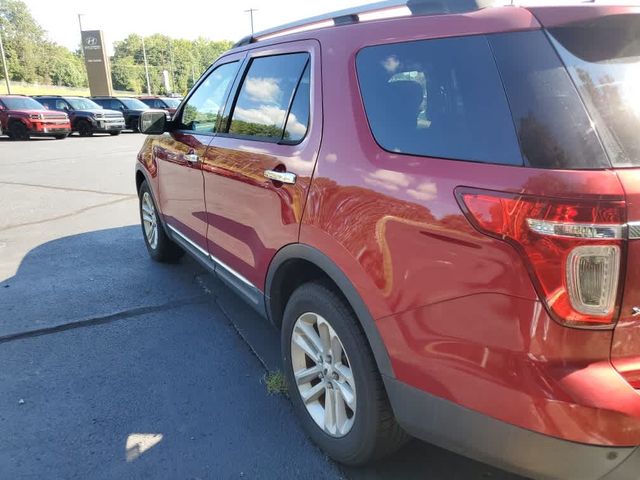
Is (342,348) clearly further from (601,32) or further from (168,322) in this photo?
(168,322)

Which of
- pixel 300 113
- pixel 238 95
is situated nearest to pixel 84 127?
pixel 238 95

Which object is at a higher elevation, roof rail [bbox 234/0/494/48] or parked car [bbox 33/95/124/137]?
roof rail [bbox 234/0/494/48]

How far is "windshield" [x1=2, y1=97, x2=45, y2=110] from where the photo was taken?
19750mm

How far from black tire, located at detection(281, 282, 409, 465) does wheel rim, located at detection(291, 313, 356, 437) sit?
50 mm

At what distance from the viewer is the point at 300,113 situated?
8.34 feet

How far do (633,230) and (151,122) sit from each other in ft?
12.2

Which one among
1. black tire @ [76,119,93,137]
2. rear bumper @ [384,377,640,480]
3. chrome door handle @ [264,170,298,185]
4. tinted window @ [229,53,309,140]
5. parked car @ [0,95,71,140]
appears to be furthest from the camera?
black tire @ [76,119,93,137]

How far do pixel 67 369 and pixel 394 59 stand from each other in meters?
2.70

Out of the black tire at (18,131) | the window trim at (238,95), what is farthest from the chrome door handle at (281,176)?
the black tire at (18,131)

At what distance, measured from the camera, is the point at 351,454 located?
7.38 ft

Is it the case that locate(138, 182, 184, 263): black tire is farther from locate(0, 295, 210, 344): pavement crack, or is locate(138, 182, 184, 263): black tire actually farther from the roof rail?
the roof rail

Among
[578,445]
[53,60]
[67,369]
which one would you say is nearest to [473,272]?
[578,445]

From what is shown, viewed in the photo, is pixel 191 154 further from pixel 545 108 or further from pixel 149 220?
pixel 545 108

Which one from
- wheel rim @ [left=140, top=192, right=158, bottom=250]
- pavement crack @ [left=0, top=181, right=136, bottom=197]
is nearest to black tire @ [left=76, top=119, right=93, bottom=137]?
pavement crack @ [left=0, top=181, right=136, bottom=197]
